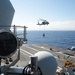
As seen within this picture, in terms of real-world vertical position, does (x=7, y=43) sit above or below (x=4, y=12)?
below

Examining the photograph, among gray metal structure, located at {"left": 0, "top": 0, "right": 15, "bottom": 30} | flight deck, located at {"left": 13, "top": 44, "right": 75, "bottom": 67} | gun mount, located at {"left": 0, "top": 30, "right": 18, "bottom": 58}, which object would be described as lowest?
flight deck, located at {"left": 13, "top": 44, "right": 75, "bottom": 67}

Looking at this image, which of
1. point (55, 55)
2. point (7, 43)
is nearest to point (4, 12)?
point (7, 43)

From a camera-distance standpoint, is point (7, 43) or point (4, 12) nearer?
point (7, 43)

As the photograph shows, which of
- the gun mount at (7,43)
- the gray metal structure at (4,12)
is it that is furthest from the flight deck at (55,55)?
the gun mount at (7,43)

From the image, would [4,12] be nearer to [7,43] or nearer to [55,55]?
[7,43]

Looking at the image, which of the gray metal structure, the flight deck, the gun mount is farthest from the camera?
the flight deck

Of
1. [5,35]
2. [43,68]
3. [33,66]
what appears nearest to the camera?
[33,66]

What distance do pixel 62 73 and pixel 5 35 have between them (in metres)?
17.3

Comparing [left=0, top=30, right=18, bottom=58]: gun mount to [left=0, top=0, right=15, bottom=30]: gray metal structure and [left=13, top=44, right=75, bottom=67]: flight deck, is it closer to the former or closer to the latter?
[left=0, top=0, right=15, bottom=30]: gray metal structure

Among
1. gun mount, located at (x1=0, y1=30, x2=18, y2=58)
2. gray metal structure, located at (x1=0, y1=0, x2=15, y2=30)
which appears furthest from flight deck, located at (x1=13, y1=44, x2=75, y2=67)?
gun mount, located at (x1=0, y1=30, x2=18, y2=58)

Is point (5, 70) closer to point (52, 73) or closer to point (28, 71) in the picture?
point (28, 71)

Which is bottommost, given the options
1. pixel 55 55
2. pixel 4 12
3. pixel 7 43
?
pixel 55 55

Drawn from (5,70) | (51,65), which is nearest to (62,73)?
(51,65)

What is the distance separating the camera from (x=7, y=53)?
8898 mm
